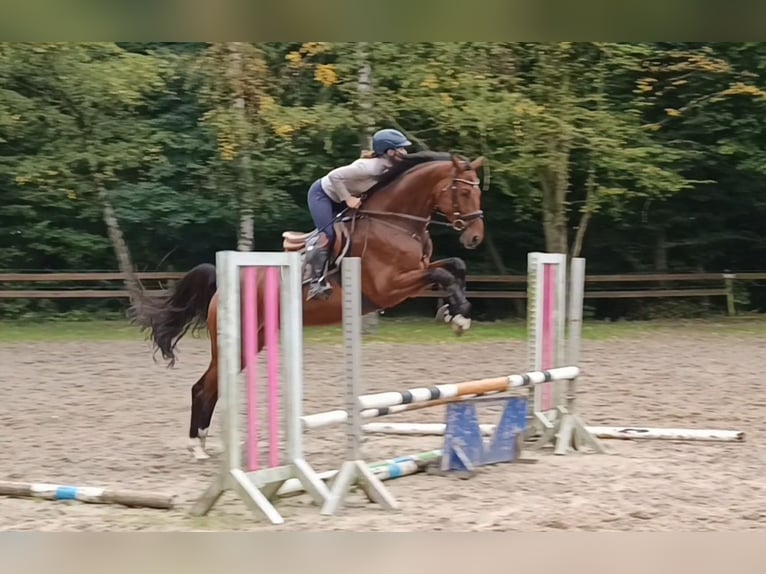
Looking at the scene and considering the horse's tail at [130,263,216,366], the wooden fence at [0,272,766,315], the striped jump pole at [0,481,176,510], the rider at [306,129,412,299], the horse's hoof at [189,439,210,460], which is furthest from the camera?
the wooden fence at [0,272,766,315]

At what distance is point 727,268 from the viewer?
46.5ft

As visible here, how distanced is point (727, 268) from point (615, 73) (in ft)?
12.7

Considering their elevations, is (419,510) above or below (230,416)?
below

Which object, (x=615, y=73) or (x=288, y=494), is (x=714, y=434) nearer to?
(x=288, y=494)

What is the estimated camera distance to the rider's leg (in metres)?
4.44

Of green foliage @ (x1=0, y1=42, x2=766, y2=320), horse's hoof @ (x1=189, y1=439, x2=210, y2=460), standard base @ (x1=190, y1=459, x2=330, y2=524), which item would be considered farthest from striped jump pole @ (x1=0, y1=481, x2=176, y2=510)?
green foliage @ (x1=0, y1=42, x2=766, y2=320)

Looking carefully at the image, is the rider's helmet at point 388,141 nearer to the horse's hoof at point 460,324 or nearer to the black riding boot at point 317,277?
the black riding boot at point 317,277

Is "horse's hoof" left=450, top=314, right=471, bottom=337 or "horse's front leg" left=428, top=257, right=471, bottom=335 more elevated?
"horse's front leg" left=428, top=257, right=471, bottom=335

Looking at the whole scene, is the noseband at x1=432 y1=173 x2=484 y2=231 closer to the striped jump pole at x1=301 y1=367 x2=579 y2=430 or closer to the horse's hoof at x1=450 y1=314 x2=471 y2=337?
the horse's hoof at x1=450 y1=314 x2=471 y2=337

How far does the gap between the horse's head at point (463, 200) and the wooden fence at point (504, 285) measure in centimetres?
791

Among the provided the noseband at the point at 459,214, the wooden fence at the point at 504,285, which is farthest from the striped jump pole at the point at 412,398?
the wooden fence at the point at 504,285

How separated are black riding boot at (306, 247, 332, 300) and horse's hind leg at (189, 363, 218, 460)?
0.62 metres

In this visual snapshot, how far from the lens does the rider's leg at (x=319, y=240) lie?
14.6ft
